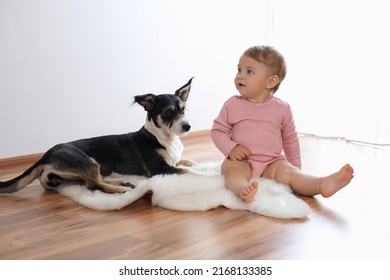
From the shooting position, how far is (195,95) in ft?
14.0

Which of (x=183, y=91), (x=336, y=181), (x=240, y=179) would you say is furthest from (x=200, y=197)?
(x=183, y=91)

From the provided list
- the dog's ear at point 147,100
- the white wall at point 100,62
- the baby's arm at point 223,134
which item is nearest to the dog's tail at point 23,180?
the dog's ear at point 147,100

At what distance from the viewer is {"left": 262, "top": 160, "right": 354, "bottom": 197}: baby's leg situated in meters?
1.99

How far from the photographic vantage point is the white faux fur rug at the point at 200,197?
1924mm

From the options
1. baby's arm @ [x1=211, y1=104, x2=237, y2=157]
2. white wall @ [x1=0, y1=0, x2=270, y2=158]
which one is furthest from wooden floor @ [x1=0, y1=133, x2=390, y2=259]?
white wall @ [x1=0, y1=0, x2=270, y2=158]

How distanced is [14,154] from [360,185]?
7.54 ft

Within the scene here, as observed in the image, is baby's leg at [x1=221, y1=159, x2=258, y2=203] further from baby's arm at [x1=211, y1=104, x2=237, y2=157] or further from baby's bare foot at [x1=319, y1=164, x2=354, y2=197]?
baby's bare foot at [x1=319, y1=164, x2=354, y2=197]

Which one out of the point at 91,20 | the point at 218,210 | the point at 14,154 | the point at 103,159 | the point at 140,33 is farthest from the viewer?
the point at 140,33

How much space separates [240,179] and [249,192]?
20cm

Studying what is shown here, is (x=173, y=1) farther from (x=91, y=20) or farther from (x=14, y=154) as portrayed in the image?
(x=14, y=154)

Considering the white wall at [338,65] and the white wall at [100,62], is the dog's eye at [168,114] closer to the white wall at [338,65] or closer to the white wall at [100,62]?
the white wall at [100,62]

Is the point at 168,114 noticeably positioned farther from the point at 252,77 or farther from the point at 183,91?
the point at 252,77

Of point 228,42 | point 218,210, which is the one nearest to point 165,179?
point 218,210

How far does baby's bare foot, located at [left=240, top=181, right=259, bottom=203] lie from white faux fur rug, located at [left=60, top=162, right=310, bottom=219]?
0.11 ft
